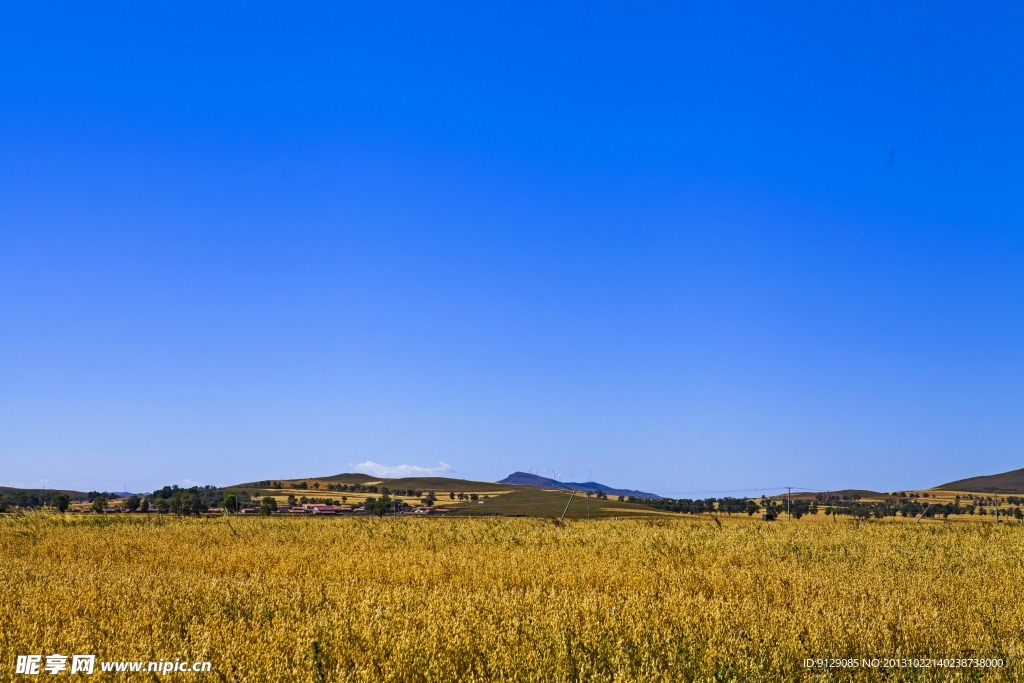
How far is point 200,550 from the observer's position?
14.9m

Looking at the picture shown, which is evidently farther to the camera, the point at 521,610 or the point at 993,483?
the point at 993,483

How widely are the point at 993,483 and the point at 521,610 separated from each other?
5502 inches

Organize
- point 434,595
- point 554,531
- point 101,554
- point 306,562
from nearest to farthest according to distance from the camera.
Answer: point 434,595
point 306,562
point 101,554
point 554,531

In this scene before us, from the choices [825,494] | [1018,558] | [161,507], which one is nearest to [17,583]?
[1018,558]

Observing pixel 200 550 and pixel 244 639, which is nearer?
pixel 244 639

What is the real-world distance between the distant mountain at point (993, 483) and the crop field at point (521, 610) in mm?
115531

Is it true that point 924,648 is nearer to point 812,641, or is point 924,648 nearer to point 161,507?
point 812,641

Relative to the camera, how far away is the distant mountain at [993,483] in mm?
111688

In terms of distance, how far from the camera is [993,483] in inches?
4830

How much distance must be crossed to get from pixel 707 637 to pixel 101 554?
12.0 meters

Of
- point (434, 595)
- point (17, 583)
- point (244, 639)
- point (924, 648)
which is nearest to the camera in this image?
point (244, 639)

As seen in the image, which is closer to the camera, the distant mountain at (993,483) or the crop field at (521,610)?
the crop field at (521,610)

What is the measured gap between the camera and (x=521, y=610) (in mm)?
7785

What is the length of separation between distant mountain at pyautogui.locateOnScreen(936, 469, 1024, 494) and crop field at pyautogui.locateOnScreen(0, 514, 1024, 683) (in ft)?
379
